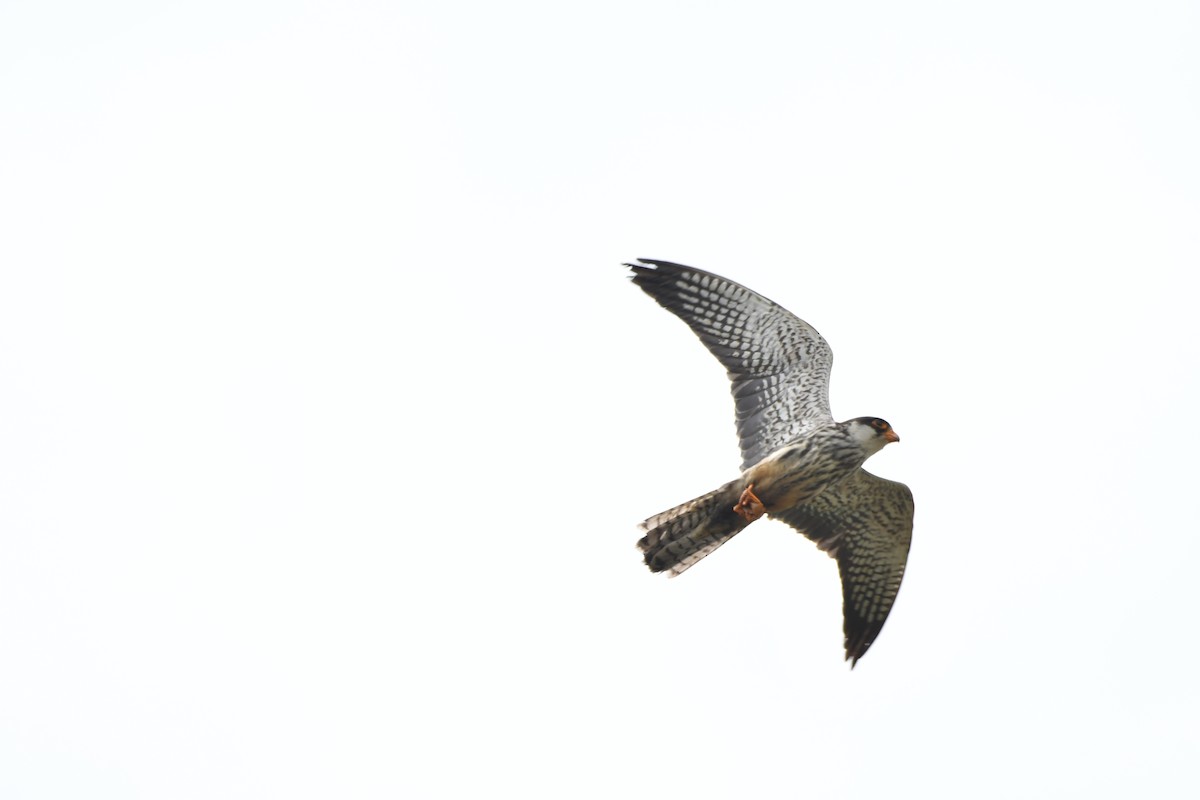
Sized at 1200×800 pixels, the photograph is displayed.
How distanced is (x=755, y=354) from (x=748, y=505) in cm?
151

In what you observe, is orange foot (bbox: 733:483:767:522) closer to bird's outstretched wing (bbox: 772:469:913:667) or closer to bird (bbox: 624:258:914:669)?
bird (bbox: 624:258:914:669)

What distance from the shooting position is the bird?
15.0 m

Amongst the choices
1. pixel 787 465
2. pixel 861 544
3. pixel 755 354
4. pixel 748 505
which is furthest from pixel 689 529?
pixel 861 544

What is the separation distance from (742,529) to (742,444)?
865 mm

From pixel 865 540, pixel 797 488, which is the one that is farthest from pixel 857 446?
pixel 865 540

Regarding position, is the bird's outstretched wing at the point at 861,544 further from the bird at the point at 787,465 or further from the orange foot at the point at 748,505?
the orange foot at the point at 748,505

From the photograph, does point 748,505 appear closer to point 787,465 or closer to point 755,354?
point 787,465

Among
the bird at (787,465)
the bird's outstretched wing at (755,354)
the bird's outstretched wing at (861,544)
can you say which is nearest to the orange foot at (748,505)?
the bird at (787,465)

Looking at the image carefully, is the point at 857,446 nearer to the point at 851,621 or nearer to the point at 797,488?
the point at 797,488

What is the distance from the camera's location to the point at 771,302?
50.1ft

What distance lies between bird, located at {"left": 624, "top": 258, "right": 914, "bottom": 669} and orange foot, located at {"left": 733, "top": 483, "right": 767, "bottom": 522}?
1 cm

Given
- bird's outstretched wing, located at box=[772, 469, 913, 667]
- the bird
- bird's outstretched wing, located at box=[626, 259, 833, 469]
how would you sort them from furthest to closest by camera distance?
bird's outstretched wing, located at box=[772, 469, 913, 667] → bird's outstretched wing, located at box=[626, 259, 833, 469] → the bird

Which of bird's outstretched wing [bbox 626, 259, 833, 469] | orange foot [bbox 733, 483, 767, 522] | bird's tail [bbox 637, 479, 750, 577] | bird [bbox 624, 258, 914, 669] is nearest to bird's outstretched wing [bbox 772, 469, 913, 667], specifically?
bird [bbox 624, 258, 914, 669]

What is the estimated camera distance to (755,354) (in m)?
15.6
